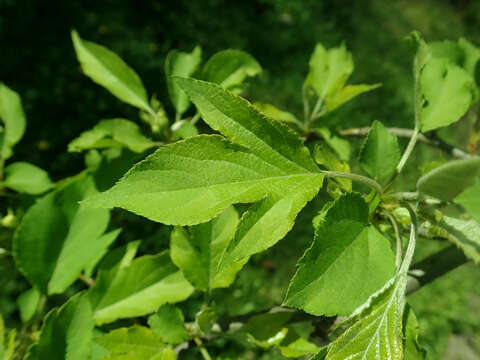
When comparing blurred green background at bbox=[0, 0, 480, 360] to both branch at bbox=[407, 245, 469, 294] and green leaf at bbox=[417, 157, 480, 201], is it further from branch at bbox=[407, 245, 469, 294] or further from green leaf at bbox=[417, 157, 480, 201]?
green leaf at bbox=[417, 157, 480, 201]

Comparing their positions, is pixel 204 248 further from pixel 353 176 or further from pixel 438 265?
pixel 438 265

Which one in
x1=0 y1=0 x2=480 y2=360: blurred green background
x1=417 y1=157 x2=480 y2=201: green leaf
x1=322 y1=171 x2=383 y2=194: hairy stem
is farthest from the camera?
x1=0 y1=0 x2=480 y2=360: blurred green background

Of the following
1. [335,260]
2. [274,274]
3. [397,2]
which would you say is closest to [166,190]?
[335,260]

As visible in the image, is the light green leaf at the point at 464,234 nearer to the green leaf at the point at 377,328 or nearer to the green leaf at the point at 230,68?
the green leaf at the point at 377,328

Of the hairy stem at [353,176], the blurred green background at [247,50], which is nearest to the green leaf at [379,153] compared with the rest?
the hairy stem at [353,176]

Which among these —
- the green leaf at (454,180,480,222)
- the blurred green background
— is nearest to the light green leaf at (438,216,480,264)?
the green leaf at (454,180,480,222)

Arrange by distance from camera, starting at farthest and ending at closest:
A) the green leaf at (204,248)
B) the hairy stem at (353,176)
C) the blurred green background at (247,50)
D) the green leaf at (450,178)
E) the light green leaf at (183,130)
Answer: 1. the blurred green background at (247,50)
2. the light green leaf at (183,130)
3. the green leaf at (204,248)
4. the hairy stem at (353,176)
5. the green leaf at (450,178)

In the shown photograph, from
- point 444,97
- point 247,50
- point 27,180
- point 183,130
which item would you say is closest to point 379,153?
point 444,97
